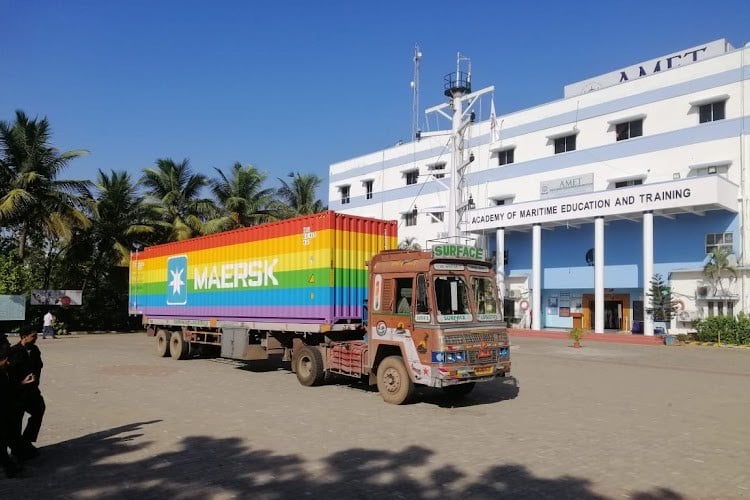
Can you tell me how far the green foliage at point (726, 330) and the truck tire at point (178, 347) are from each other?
21.1 meters

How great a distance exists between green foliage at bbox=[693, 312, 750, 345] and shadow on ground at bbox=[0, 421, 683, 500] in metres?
21.9

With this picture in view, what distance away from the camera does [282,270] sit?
13.6 m

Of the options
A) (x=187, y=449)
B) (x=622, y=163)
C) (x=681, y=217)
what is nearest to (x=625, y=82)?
(x=622, y=163)

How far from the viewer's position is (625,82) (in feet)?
99.1

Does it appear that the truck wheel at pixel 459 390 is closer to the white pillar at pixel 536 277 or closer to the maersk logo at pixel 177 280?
the maersk logo at pixel 177 280

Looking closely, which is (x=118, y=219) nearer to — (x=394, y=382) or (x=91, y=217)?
(x=91, y=217)

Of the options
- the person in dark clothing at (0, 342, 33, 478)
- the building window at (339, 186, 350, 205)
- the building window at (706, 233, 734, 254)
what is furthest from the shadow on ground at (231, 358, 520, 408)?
the building window at (339, 186, 350, 205)

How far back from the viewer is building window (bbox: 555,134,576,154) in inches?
1289

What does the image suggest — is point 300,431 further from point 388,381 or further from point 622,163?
point 622,163

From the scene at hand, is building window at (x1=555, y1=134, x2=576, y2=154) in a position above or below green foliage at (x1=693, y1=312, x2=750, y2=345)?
above

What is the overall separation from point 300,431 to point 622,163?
2680 cm

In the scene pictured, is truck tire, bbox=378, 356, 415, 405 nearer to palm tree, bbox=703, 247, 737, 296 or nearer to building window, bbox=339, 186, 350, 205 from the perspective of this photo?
palm tree, bbox=703, 247, 737, 296

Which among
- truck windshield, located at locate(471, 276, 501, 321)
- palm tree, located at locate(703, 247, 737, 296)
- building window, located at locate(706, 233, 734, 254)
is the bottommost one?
truck windshield, located at locate(471, 276, 501, 321)

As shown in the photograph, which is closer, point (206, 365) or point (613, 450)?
point (613, 450)
